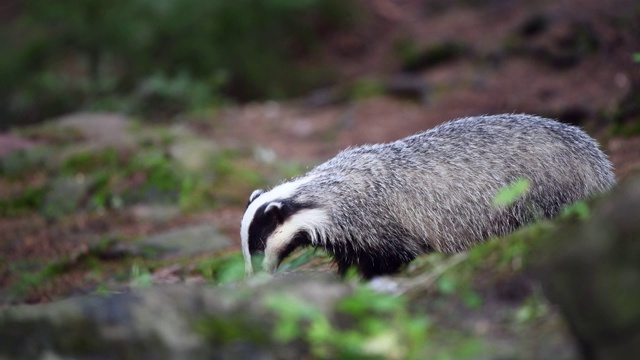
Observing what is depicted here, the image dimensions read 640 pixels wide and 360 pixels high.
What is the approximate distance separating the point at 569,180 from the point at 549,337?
2463 millimetres

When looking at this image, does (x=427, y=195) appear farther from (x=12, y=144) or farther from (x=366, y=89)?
(x=366, y=89)

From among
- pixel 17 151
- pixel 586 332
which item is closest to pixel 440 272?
pixel 586 332

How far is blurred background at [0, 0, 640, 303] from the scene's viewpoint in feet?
28.0

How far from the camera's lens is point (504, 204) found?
17.6ft

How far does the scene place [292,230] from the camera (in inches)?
207

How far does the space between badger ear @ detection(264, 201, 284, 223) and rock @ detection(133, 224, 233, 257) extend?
246 centimetres

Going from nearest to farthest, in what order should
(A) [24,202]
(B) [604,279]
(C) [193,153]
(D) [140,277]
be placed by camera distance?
(B) [604,279] < (D) [140,277] < (A) [24,202] < (C) [193,153]

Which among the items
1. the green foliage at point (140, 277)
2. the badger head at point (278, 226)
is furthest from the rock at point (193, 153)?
the badger head at point (278, 226)

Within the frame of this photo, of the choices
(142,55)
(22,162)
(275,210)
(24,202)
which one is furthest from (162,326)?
(142,55)

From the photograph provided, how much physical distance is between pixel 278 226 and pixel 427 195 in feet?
3.42

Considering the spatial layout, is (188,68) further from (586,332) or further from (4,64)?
(586,332)

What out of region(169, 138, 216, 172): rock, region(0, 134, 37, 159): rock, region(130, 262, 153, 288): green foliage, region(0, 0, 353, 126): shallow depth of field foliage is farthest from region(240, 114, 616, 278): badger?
region(0, 0, 353, 126): shallow depth of field foliage

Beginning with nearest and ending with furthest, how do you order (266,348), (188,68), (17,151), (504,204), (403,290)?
1. (266,348)
2. (403,290)
3. (504,204)
4. (17,151)
5. (188,68)

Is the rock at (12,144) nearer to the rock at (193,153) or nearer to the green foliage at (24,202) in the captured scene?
the green foliage at (24,202)
